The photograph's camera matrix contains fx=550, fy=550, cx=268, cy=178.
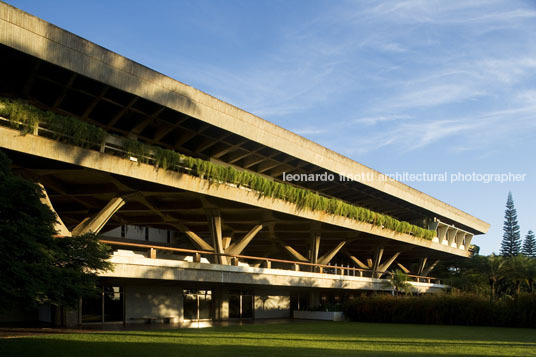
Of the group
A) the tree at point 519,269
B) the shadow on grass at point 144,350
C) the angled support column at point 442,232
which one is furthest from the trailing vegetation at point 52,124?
the tree at point 519,269

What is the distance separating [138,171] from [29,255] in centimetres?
734

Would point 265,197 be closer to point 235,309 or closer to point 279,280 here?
point 279,280

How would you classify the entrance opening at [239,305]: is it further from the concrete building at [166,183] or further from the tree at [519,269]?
the tree at [519,269]

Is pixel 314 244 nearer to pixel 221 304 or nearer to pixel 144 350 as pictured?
pixel 221 304

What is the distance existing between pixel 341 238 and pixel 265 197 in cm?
1367

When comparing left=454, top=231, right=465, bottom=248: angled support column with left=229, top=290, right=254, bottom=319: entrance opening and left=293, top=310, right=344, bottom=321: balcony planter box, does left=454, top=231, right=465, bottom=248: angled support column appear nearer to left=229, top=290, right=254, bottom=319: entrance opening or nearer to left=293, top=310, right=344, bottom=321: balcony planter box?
left=293, top=310, right=344, bottom=321: balcony planter box

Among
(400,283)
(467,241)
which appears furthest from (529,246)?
(400,283)

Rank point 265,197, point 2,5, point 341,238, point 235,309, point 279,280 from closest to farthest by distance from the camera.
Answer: point 2,5 → point 265,197 → point 279,280 → point 235,309 → point 341,238

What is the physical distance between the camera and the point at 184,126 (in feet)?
87.4

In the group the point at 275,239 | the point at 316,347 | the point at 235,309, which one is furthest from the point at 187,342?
the point at 275,239

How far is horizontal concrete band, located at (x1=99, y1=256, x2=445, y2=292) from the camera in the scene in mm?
22484

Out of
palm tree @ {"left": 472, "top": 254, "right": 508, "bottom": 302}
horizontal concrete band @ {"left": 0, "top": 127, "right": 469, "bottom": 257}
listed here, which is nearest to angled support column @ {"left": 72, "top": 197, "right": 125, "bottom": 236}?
horizontal concrete band @ {"left": 0, "top": 127, "right": 469, "bottom": 257}

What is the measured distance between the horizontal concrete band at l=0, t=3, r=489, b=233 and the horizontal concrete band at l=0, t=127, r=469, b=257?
108 inches

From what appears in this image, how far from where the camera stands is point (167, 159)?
923 inches
